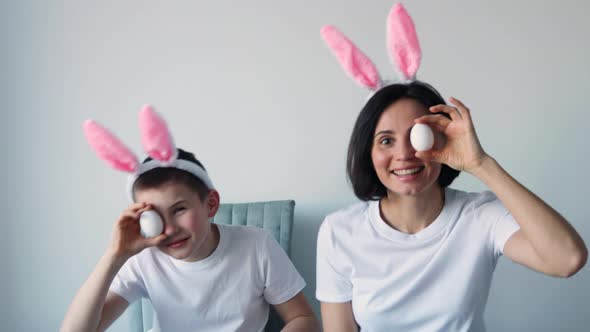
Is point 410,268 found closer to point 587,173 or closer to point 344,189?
point 344,189

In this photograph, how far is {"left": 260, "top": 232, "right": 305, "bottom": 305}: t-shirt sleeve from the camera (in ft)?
4.16

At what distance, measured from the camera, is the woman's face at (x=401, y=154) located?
105cm

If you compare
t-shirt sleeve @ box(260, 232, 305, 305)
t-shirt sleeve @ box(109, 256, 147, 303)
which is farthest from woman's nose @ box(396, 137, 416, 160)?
t-shirt sleeve @ box(109, 256, 147, 303)

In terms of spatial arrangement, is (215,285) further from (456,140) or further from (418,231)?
(456,140)

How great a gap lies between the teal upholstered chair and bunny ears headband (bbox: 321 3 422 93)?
0.55m

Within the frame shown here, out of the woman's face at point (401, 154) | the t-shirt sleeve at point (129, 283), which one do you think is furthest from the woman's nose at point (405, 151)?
the t-shirt sleeve at point (129, 283)

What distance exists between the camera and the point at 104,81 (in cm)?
176

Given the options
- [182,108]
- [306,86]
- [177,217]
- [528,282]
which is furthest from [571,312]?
[182,108]

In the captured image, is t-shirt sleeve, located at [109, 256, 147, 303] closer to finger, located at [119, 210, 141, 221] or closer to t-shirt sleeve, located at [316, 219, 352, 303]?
finger, located at [119, 210, 141, 221]

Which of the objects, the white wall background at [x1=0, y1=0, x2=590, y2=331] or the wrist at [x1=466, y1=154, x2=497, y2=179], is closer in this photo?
the wrist at [x1=466, y1=154, x2=497, y2=179]

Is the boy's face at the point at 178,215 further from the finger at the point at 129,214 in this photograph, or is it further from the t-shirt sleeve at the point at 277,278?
the t-shirt sleeve at the point at 277,278

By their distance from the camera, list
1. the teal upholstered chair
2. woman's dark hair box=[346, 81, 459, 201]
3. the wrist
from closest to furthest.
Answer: the wrist
woman's dark hair box=[346, 81, 459, 201]
the teal upholstered chair

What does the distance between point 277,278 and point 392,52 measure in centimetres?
59

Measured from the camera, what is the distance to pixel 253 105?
1.71 metres
